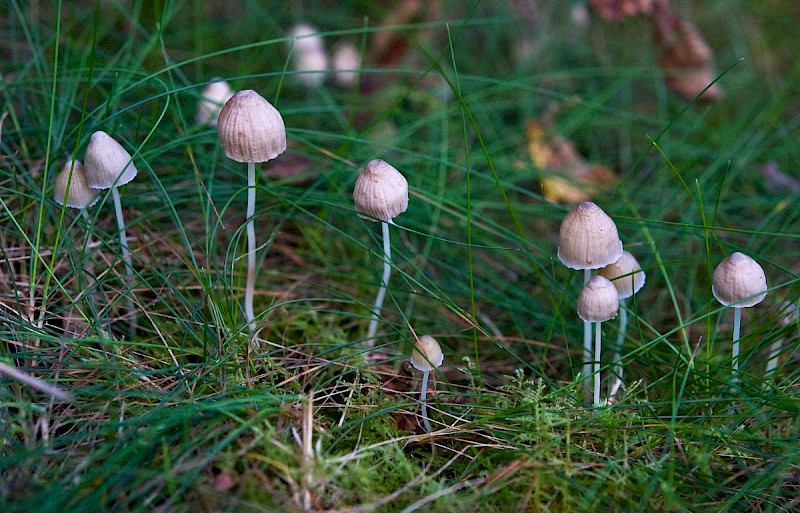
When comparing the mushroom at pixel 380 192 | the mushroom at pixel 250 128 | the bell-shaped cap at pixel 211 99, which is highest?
the bell-shaped cap at pixel 211 99

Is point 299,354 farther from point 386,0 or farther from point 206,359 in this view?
point 386,0

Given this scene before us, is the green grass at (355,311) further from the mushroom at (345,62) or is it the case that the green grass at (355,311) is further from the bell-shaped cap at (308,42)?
the mushroom at (345,62)

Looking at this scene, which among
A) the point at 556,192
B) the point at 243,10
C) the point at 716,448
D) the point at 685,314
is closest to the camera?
the point at 716,448

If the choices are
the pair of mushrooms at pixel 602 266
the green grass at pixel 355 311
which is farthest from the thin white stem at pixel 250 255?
the pair of mushrooms at pixel 602 266

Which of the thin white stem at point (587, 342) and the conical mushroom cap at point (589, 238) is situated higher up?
the conical mushroom cap at point (589, 238)

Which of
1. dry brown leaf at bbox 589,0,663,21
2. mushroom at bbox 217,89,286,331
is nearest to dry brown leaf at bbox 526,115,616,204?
dry brown leaf at bbox 589,0,663,21

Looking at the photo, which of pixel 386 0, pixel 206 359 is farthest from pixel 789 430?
pixel 386 0

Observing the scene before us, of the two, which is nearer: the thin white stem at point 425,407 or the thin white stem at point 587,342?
the thin white stem at point 425,407
